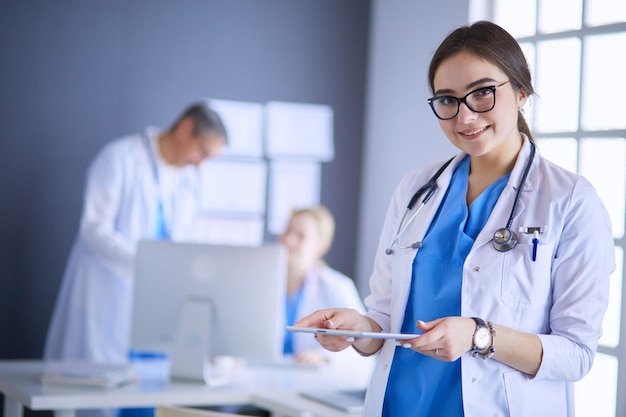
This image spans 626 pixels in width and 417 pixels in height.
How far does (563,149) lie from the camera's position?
11.0 ft

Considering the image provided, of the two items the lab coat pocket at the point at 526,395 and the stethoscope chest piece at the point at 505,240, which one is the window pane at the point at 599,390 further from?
the stethoscope chest piece at the point at 505,240

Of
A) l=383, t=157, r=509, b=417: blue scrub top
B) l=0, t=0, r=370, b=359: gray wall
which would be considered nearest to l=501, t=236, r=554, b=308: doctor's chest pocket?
l=383, t=157, r=509, b=417: blue scrub top

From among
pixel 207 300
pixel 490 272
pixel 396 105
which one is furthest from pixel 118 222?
pixel 490 272

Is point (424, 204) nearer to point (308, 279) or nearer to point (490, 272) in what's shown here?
point (490, 272)

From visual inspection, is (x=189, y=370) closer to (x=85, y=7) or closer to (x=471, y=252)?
(x=471, y=252)

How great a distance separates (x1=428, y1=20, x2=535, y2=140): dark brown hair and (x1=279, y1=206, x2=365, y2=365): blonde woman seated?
7.46ft

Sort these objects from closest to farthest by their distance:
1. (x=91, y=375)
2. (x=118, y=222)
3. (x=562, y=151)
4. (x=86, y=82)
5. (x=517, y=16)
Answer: (x=91, y=375), (x=562, y=151), (x=517, y=16), (x=118, y=222), (x=86, y=82)

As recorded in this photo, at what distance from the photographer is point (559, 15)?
3.41 m

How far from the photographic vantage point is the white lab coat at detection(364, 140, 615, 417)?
5.04 ft

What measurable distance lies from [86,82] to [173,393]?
6.83ft

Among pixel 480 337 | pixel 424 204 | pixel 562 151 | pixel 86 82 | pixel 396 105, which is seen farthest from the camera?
pixel 396 105

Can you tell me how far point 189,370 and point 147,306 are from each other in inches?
11.2

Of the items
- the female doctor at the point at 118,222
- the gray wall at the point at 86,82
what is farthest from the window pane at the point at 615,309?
the gray wall at the point at 86,82

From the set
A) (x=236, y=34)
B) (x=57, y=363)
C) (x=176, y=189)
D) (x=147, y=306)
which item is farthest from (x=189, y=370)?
(x=236, y=34)
